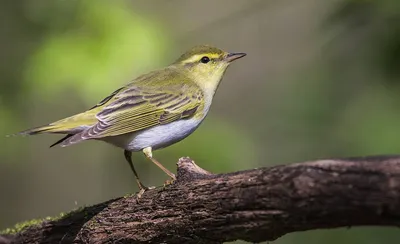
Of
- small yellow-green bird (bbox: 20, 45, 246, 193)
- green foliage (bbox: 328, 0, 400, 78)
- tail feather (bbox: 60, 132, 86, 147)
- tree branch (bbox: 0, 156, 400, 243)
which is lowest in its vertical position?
tree branch (bbox: 0, 156, 400, 243)

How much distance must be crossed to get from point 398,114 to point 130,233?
125 inches

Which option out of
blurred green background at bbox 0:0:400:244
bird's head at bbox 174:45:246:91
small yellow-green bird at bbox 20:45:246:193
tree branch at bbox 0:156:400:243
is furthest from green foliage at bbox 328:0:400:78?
tree branch at bbox 0:156:400:243

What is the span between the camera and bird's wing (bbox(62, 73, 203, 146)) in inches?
161

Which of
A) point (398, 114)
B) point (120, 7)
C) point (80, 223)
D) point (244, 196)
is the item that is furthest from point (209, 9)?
point (244, 196)

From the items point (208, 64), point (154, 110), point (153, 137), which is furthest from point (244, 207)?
point (208, 64)

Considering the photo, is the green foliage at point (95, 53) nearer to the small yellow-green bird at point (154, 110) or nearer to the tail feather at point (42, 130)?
the small yellow-green bird at point (154, 110)

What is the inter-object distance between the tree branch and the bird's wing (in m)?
→ 0.54

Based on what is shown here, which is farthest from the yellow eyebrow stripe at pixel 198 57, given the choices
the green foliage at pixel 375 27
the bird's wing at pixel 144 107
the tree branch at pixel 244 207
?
the tree branch at pixel 244 207

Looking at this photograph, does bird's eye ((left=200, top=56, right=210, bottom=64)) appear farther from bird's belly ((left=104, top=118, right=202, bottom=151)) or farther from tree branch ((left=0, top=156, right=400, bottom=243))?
tree branch ((left=0, top=156, right=400, bottom=243))

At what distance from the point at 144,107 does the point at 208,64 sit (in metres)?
0.79

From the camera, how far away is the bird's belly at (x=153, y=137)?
420cm

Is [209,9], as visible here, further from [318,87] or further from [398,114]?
[398,114]

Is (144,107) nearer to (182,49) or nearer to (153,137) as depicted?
(153,137)

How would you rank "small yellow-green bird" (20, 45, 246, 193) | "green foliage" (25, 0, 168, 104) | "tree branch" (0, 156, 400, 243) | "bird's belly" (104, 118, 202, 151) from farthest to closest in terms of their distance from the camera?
"green foliage" (25, 0, 168, 104), "bird's belly" (104, 118, 202, 151), "small yellow-green bird" (20, 45, 246, 193), "tree branch" (0, 156, 400, 243)
